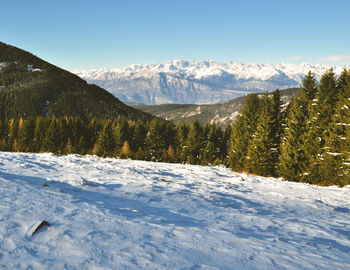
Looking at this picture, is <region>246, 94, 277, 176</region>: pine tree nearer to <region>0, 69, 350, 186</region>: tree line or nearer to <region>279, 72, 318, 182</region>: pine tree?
<region>0, 69, 350, 186</region>: tree line

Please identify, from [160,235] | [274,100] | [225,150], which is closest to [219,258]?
[160,235]

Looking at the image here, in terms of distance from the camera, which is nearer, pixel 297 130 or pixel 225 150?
pixel 297 130

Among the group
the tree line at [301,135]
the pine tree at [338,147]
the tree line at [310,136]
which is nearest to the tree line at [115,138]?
the tree line at [301,135]

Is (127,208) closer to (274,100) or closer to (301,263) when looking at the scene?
(301,263)

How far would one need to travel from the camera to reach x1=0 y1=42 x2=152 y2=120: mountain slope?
13650 centimetres

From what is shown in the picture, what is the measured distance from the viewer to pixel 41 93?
151 m

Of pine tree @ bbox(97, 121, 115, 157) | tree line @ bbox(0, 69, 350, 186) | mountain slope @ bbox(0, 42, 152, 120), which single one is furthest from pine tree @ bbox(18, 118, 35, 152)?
mountain slope @ bbox(0, 42, 152, 120)

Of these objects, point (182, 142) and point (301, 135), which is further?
point (182, 142)

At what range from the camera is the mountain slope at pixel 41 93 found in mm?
136500

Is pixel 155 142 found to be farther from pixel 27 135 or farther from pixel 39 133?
pixel 27 135

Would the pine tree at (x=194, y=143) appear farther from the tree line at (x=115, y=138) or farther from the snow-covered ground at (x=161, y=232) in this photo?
the snow-covered ground at (x=161, y=232)

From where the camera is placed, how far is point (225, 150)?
80625 mm

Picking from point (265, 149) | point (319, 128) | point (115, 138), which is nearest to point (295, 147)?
point (319, 128)

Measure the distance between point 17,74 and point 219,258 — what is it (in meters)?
206
